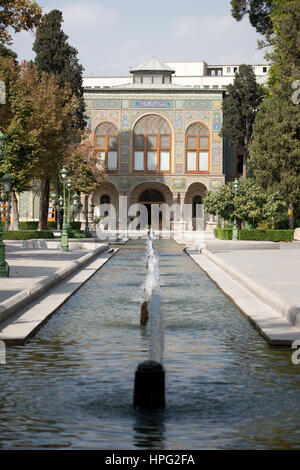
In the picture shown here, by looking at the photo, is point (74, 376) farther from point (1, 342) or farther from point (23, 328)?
point (23, 328)

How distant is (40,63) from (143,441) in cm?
4686

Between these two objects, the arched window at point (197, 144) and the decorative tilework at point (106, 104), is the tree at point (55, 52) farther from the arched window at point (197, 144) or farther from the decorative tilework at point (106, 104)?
the arched window at point (197, 144)

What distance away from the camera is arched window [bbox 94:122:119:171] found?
226ft

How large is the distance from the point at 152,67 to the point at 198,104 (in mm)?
7294

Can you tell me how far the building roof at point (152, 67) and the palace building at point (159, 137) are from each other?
3.49 meters

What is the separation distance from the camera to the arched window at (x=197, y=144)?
68.4 metres

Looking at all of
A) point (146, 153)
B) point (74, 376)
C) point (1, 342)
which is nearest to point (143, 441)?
point (74, 376)

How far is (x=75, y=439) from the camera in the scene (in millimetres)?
5215

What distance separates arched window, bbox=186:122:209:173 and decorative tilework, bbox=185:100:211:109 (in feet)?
4.99

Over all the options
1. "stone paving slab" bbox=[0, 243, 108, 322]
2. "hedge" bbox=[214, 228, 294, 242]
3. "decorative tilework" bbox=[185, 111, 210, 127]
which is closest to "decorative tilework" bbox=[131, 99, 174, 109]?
"decorative tilework" bbox=[185, 111, 210, 127]

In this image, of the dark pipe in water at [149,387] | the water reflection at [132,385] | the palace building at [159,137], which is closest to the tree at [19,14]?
the water reflection at [132,385]

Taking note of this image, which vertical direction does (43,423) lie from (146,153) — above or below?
below

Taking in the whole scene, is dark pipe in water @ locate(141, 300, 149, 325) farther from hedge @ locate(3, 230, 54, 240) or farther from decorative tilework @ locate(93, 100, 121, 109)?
decorative tilework @ locate(93, 100, 121, 109)

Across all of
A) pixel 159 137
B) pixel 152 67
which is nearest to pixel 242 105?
pixel 159 137
